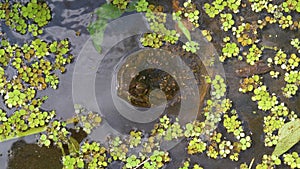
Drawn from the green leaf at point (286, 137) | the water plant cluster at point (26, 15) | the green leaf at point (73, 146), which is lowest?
the green leaf at point (286, 137)

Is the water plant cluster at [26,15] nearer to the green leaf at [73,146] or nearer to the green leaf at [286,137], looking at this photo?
the green leaf at [73,146]

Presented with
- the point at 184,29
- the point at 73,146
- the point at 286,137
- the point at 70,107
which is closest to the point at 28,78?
the point at 70,107

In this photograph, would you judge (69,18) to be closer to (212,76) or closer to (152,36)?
(152,36)

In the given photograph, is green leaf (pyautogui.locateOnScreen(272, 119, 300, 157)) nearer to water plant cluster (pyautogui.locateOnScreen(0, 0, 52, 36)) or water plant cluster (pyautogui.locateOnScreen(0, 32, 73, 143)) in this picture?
water plant cluster (pyautogui.locateOnScreen(0, 32, 73, 143))

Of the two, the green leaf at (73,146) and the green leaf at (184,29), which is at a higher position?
the green leaf at (184,29)

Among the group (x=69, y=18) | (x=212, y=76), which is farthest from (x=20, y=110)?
(x=212, y=76)

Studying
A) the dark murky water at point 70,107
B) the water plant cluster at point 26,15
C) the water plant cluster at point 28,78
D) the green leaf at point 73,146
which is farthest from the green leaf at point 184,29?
the green leaf at point 73,146
